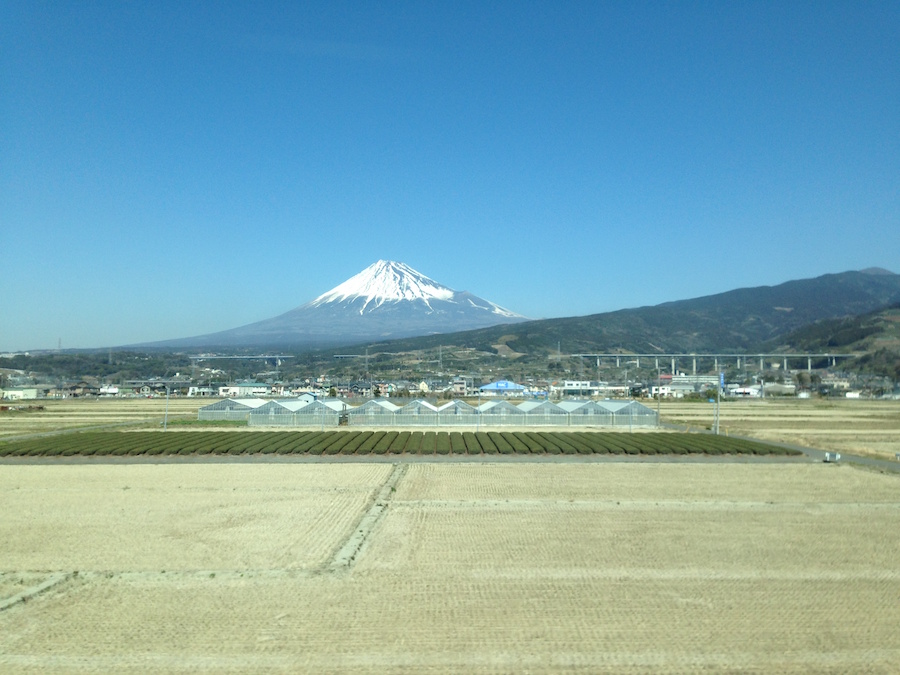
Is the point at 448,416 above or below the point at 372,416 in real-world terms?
below

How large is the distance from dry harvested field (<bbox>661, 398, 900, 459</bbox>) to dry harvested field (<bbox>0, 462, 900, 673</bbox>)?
11385 mm

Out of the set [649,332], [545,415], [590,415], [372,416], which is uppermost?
[649,332]

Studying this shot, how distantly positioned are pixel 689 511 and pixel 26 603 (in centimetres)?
1278

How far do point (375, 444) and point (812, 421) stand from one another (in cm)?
2820

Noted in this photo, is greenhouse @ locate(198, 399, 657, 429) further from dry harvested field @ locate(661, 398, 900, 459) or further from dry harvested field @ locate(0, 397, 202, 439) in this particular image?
dry harvested field @ locate(0, 397, 202, 439)

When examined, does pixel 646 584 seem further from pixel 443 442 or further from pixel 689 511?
pixel 443 442

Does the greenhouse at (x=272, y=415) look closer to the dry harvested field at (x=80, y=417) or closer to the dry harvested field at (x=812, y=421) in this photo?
the dry harvested field at (x=80, y=417)

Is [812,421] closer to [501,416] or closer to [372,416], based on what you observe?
[501,416]

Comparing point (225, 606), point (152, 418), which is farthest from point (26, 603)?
point (152, 418)

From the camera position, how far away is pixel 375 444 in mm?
28453

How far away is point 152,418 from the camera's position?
44.7m

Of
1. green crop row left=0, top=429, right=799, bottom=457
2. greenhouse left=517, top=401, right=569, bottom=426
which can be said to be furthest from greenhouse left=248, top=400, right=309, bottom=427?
greenhouse left=517, top=401, right=569, bottom=426

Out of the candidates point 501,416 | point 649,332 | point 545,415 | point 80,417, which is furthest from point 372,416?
point 649,332

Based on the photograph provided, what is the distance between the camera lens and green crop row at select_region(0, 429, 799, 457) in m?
26.7
